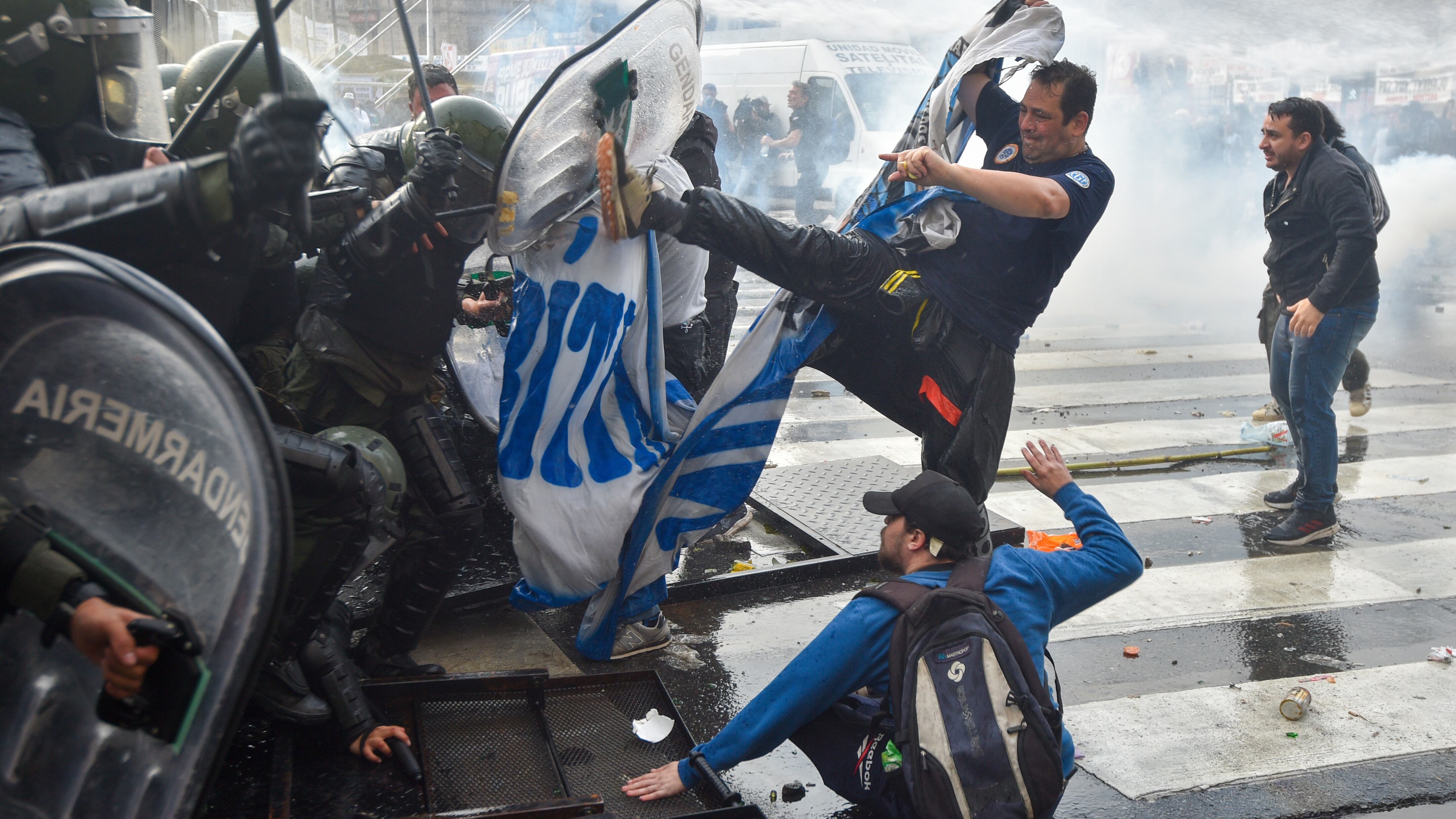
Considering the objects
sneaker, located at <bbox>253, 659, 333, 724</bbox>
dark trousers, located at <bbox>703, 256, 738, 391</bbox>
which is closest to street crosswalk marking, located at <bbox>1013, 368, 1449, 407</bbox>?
dark trousers, located at <bbox>703, 256, 738, 391</bbox>

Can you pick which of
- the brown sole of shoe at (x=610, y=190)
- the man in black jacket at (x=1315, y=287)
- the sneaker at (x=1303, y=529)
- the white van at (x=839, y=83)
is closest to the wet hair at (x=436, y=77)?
the brown sole of shoe at (x=610, y=190)

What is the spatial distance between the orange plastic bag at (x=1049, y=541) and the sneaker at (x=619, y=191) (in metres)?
2.53

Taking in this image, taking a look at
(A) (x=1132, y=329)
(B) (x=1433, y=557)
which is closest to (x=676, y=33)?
(B) (x=1433, y=557)

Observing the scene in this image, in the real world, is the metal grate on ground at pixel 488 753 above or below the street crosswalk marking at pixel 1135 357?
above

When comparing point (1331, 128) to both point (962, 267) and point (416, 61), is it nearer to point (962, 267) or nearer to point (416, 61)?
point (962, 267)

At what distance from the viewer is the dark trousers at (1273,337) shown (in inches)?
227

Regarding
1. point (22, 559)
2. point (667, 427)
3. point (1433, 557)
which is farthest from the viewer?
point (1433, 557)

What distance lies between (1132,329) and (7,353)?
36.6 ft

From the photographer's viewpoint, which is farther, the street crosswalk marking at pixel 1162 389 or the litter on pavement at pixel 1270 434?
the street crosswalk marking at pixel 1162 389

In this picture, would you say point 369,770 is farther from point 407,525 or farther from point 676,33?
point 676,33

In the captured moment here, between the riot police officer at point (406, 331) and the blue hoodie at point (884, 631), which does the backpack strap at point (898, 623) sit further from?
the riot police officer at point (406, 331)

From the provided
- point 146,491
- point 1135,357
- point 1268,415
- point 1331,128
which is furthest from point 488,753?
point 1135,357

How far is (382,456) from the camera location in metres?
2.84

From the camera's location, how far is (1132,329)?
1128 centimetres
